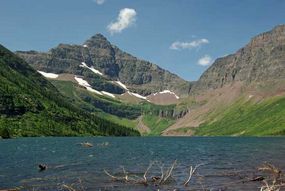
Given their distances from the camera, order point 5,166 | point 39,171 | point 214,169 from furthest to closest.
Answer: point 5,166, point 214,169, point 39,171

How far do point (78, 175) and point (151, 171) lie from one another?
14371 mm

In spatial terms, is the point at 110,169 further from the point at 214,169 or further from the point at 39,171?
the point at 214,169

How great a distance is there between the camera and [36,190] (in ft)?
190

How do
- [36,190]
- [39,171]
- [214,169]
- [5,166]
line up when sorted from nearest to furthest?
[36,190] → [39,171] → [214,169] → [5,166]

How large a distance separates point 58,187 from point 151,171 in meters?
25.7

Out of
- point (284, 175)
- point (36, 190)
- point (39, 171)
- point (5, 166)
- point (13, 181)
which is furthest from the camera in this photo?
point (5, 166)

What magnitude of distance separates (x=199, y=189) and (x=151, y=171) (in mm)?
25263

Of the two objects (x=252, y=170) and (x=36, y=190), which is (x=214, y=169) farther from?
(x=36, y=190)

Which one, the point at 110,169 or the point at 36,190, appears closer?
the point at 36,190

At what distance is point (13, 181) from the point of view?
68.1m

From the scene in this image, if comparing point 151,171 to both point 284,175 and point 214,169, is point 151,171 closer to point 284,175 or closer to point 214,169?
point 214,169

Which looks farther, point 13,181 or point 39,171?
point 39,171

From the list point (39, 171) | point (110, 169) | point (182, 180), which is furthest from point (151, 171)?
point (39, 171)

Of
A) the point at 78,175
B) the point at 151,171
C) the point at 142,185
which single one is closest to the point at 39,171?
the point at 78,175
